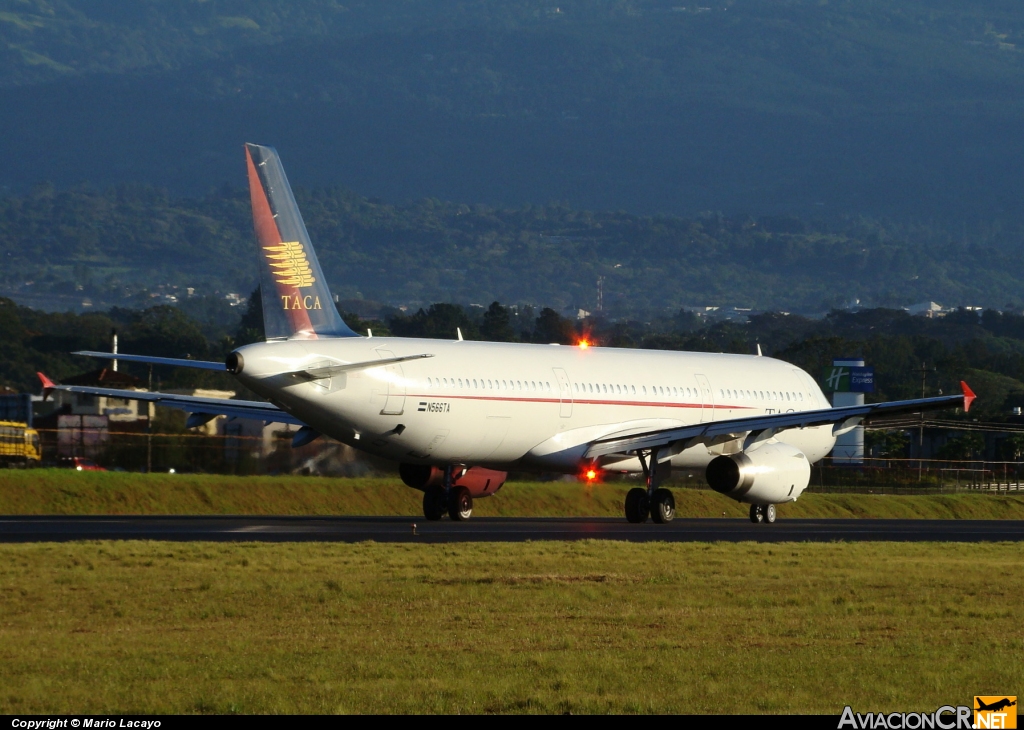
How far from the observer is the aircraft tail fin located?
1359 inches

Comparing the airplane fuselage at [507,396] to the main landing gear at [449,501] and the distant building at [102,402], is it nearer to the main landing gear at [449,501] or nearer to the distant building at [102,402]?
the main landing gear at [449,501]

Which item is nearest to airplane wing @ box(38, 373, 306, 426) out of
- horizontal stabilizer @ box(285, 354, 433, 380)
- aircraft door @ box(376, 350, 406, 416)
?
aircraft door @ box(376, 350, 406, 416)

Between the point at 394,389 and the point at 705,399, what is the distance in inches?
407

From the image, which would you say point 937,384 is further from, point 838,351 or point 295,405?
point 295,405

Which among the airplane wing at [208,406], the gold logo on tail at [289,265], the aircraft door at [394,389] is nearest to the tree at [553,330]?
the airplane wing at [208,406]

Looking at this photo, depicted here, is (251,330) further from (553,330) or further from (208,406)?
(208,406)

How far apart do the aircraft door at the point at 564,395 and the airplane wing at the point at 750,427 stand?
110 cm

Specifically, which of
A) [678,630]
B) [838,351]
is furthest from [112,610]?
[838,351]

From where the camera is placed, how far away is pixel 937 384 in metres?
154

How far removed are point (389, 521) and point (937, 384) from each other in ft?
399

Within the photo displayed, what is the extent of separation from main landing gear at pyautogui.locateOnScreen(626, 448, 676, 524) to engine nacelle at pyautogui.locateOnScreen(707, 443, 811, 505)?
1.09 metres

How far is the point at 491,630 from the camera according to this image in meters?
17.9

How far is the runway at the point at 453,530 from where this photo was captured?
3081cm

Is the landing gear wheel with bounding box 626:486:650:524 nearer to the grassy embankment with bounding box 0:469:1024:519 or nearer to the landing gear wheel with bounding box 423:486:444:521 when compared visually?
the landing gear wheel with bounding box 423:486:444:521
